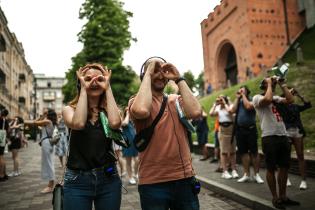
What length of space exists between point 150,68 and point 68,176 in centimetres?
115

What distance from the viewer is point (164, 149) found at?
2.75m

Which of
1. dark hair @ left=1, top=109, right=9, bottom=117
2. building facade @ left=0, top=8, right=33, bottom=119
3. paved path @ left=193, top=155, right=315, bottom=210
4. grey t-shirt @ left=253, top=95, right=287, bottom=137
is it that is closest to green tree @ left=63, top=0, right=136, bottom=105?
building facade @ left=0, top=8, right=33, bottom=119

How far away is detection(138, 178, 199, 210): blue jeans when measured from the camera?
267 centimetres

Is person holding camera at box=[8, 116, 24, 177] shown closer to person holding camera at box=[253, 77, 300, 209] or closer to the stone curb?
the stone curb

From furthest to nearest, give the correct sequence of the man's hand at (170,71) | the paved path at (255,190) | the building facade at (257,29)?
1. the building facade at (257,29)
2. the paved path at (255,190)
3. the man's hand at (170,71)

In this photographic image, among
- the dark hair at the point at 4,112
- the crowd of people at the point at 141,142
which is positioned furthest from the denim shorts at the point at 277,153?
the dark hair at the point at 4,112

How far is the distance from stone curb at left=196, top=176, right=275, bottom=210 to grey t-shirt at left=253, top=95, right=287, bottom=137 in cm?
112

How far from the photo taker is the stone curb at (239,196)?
5.45 meters

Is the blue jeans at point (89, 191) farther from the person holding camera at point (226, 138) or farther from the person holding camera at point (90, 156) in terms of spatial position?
the person holding camera at point (226, 138)

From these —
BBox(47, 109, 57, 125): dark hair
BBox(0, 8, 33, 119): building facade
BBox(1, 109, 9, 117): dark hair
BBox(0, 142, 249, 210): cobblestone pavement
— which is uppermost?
BBox(0, 8, 33, 119): building facade

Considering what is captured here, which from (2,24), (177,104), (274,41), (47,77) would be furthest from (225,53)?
(47,77)

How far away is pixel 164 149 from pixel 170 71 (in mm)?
688

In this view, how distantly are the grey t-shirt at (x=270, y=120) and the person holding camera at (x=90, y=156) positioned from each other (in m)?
3.31

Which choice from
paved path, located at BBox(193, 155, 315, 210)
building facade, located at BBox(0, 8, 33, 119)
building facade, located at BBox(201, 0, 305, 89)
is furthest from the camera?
building facade, located at BBox(201, 0, 305, 89)
